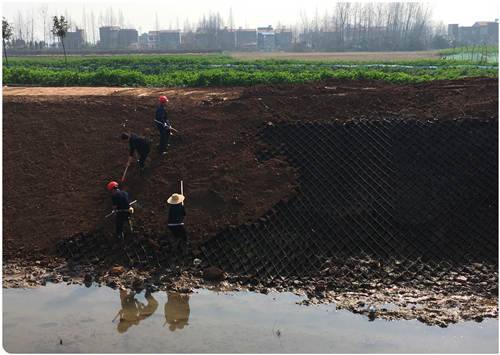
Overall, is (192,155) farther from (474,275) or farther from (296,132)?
(474,275)

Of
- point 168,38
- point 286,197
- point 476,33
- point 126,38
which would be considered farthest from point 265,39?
point 286,197

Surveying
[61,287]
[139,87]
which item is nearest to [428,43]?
[139,87]

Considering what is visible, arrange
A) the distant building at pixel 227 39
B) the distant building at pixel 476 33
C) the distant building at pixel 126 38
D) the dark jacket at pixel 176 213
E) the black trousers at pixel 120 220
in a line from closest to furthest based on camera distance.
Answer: the dark jacket at pixel 176 213 → the black trousers at pixel 120 220 → the distant building at pixel 126 38 → the distant building at pixel 227 39 → the distant building at pixel 476 33

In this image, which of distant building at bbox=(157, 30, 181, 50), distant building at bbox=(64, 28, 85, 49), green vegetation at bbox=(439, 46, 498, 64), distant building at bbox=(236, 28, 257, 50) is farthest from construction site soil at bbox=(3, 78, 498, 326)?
distant building at bbox=(157, 30, 181, 50)

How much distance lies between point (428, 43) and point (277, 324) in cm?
6043

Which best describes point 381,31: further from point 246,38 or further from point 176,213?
point 176,213

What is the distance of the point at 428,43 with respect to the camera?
62.0 meters

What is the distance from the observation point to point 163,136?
11.8m

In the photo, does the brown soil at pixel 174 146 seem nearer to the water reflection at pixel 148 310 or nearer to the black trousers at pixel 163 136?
the black trousers at pixel 163 136

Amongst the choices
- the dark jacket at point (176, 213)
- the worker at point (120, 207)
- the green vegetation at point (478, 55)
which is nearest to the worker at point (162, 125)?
the worker at point (120, 207)

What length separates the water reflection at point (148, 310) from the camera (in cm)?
795

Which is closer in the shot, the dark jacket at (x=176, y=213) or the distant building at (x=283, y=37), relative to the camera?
the dark jacket at (x=176, y=213)

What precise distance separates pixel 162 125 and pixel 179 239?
297 cm

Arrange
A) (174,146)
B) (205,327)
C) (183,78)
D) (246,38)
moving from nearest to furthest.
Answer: (205,327), (174,146), (183,78), (246,38)
